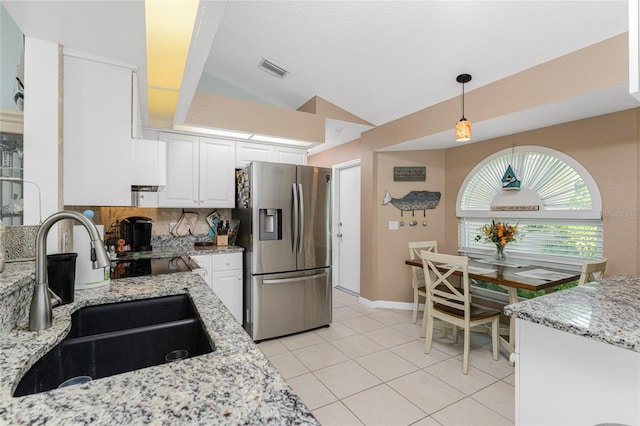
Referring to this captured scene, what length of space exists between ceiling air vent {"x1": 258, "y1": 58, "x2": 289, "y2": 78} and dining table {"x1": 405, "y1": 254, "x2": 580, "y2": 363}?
2447 millimetres

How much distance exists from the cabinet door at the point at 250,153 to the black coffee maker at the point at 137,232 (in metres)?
1.17

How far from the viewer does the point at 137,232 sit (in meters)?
2.98

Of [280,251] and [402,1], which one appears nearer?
[402,1]

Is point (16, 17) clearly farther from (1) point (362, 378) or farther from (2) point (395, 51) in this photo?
(1) point (362, 378)

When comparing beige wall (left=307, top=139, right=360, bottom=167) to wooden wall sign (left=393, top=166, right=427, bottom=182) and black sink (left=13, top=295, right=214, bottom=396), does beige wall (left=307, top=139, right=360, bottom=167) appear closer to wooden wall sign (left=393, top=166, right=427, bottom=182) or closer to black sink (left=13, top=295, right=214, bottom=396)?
wooden wall sign (left=393, top=166, right=427, bottom=182)

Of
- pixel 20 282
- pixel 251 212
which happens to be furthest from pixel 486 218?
pixel 20 282

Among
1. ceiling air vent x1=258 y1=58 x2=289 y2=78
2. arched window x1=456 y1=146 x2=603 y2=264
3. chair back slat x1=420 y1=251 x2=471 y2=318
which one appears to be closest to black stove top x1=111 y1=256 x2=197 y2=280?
chair back slat x1=420 y1=251 x2=471 y2=318

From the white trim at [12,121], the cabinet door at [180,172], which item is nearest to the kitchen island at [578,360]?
the white trim at [12,121]

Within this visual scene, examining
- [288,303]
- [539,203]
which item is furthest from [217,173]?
[539,203]

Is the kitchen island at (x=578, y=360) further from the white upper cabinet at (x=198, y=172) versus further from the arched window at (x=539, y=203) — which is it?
the white upper cabinet at (x=198, y=172)

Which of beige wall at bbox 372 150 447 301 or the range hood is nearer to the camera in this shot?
the range hood

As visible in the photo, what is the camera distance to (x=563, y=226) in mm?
2910

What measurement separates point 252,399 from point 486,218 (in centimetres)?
368

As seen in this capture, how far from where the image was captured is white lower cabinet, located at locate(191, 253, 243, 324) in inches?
119
